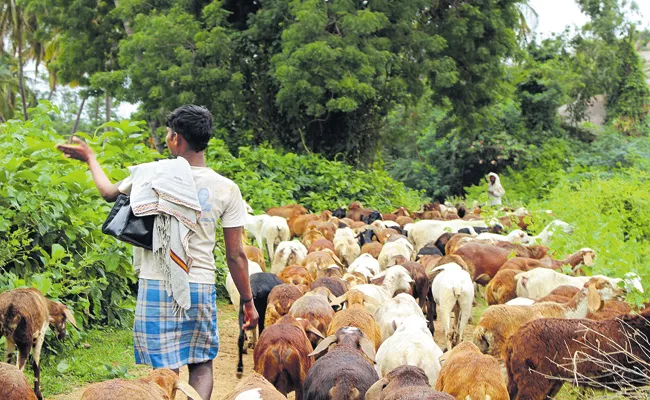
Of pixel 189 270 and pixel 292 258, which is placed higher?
pixel 189 270

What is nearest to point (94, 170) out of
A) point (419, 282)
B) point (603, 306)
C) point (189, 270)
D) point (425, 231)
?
point (189, 270)

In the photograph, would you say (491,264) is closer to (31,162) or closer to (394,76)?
(31,162)

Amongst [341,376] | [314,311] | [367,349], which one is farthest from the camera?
[314,311]

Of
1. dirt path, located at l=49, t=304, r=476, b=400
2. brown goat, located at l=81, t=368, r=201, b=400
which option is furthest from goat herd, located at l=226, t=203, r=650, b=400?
brown goat, located at l=81, t=368, r=201, b=400

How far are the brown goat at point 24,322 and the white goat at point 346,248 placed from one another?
633cm

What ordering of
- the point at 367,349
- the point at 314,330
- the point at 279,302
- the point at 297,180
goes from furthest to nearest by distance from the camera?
the point at 297,180
the point at 279,302
the point at 314,330
the point at 367,349

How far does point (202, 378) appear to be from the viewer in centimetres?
455

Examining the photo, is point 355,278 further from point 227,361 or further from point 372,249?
point 372,249

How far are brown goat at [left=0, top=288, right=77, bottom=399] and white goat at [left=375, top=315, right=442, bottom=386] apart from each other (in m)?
2.59

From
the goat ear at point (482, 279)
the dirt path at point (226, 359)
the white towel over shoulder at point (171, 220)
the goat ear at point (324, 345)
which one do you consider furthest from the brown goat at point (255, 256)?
the white towel over shoulder at point (171, 220)

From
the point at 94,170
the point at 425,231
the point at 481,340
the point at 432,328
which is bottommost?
the point at 432,328

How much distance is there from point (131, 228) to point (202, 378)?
3.17 ft

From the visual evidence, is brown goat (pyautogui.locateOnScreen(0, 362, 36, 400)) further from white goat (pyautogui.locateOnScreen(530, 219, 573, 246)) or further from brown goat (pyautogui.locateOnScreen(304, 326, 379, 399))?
white goat (pyautogui.locateOnScreen(530, 219, 573, 246))

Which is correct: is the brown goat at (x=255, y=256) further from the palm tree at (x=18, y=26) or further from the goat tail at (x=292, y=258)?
the palm tree at (x=18, y=26)
